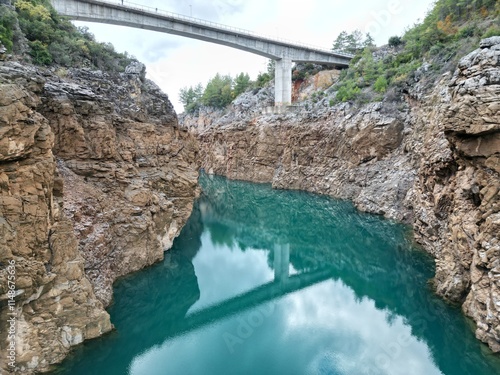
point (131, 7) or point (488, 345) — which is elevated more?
point (131, 7)

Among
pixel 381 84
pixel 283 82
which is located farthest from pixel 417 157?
pixel 283 82

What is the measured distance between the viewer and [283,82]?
48.4 m

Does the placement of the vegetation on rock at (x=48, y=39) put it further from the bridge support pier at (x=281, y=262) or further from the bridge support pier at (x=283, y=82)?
the bridge support pier at (x=283, y=82)

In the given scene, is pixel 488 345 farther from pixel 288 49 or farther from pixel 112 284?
pixel 288 49

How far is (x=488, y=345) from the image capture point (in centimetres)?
1169

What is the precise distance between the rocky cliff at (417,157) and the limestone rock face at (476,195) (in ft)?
0.12

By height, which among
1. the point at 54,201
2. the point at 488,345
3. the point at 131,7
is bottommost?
the point at 488,345

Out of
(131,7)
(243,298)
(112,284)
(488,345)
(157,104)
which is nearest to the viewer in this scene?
(488,345)

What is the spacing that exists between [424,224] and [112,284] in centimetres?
1772

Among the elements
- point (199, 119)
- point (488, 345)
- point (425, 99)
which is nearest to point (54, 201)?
point (488, 345)

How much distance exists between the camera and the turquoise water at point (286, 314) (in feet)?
39.3

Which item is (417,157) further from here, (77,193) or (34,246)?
(34,246)

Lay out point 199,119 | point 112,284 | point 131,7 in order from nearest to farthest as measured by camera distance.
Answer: point 112,284 < point 131,7 < point 199,119

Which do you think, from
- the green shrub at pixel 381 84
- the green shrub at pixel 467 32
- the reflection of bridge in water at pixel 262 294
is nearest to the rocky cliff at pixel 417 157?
the green shrub at pixel 381 84
